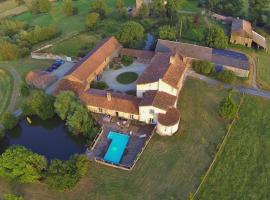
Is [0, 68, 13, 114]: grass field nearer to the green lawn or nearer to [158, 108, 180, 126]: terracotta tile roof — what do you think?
[158, 108, 180, 126]: terracotta tile roof

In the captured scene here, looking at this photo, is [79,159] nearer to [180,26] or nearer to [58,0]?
[180,26]

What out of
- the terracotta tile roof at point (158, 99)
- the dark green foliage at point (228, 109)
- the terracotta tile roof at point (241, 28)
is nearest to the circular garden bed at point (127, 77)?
the terracotta tile roof at point (158, 99)

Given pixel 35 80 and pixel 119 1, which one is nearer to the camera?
pixel 35 80

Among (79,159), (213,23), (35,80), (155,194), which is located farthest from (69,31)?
(155,194)

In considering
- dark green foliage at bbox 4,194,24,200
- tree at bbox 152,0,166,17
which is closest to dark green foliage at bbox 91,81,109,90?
dark green foliage at bbox 4,194,24,200

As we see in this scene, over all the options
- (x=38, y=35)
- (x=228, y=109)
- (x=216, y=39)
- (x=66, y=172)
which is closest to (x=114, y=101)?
(x=66, y=172)

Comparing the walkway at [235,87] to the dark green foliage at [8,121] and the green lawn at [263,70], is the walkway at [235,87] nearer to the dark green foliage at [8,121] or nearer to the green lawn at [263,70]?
the green lawn at [263,70]
